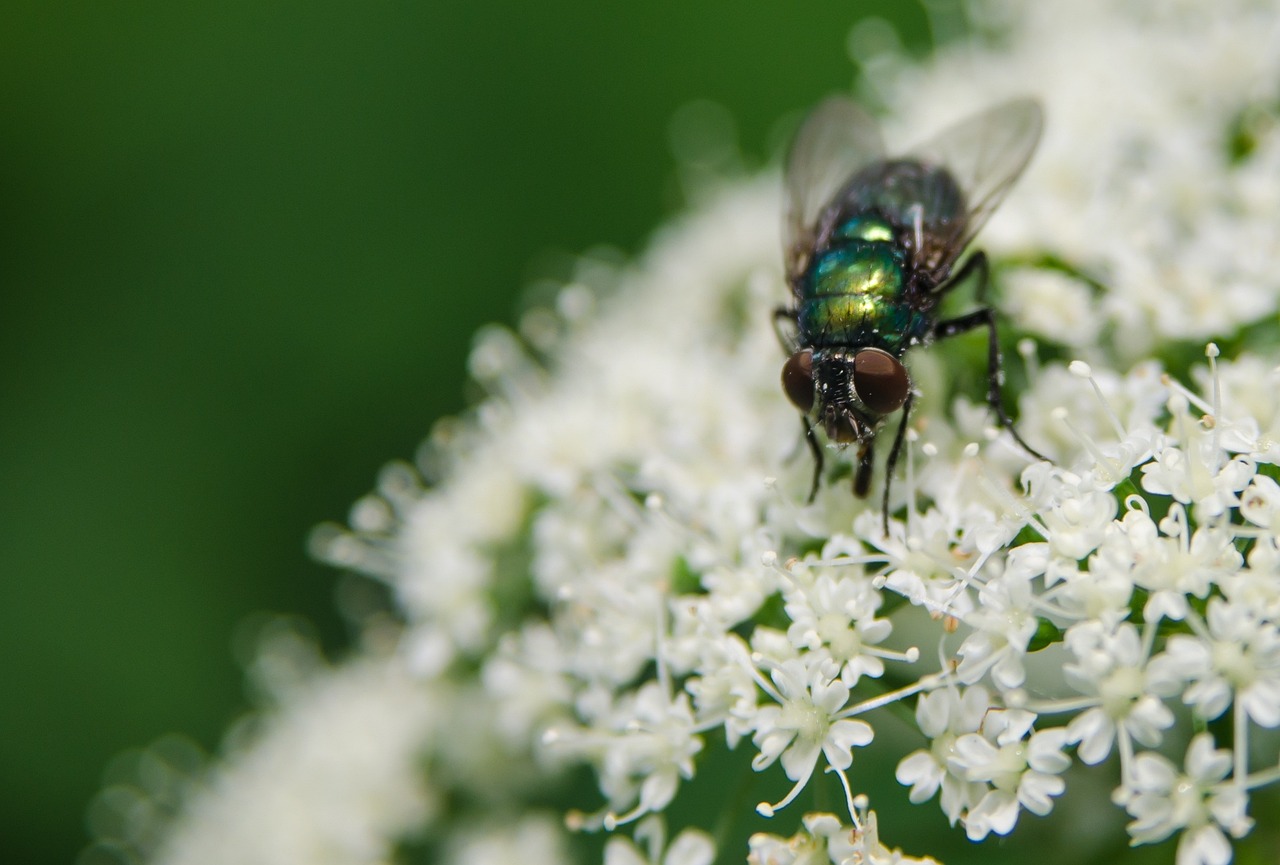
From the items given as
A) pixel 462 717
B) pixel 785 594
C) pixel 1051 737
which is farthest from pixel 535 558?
pixel 1051 737

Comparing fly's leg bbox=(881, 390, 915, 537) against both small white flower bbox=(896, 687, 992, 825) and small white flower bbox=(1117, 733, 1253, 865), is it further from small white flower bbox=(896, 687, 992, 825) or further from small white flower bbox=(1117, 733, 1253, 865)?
small white flower bbox=(1117, 733, 1253, 865)

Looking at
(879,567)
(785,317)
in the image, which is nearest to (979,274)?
(785,317)

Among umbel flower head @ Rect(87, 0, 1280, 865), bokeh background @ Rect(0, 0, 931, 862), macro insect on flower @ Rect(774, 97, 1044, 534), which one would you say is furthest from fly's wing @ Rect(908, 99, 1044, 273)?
bokeh background @ Rect(0, 0, 931, 862)

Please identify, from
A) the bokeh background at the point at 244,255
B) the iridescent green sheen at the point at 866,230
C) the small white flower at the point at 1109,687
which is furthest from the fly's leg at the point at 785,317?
the bokeh background at the point at 244,255

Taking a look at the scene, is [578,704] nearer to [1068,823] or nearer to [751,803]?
[751,803]

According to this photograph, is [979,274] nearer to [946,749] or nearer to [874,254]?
[874,254]

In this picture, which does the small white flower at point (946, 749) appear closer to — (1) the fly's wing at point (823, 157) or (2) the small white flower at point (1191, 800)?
(2) the small white flower at point (1191, 800)
